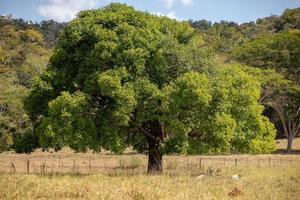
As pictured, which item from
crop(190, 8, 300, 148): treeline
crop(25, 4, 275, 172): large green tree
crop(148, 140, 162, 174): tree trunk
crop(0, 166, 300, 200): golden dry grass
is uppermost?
crop(190, 8, 300, 148): treeline

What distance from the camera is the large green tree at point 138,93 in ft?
94.2

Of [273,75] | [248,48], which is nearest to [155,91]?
[273,75]

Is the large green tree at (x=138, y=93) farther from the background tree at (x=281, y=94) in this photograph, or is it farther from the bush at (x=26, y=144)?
the background tree at (x=281, y=94)

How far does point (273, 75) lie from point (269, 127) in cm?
3417

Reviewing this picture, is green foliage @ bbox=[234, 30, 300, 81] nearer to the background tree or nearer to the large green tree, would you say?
the background tree

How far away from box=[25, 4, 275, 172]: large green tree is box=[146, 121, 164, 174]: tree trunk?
0.22ft

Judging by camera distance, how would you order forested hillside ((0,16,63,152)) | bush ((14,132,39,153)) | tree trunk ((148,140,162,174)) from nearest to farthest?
1. bush ((14,132,39,153))
2. tree trunk ((148,140,162,174))
3. forested hillside ((0,16,63,152))

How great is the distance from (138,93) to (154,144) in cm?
541

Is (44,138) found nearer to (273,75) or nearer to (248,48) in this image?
(273,75)

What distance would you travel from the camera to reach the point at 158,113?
2986 cm

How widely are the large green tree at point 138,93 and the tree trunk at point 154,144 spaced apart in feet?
0.22

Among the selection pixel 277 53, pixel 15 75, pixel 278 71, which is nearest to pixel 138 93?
pixel 277 53

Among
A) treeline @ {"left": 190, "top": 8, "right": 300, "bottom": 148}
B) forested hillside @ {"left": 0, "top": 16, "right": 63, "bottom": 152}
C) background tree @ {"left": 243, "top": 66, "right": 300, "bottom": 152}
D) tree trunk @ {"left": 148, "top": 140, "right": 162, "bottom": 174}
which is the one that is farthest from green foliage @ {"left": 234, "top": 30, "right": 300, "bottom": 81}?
tree trunk @ {"left": 148, "top": 140, "right": 162, "bottom": 174}

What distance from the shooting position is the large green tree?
2872 centimetres
